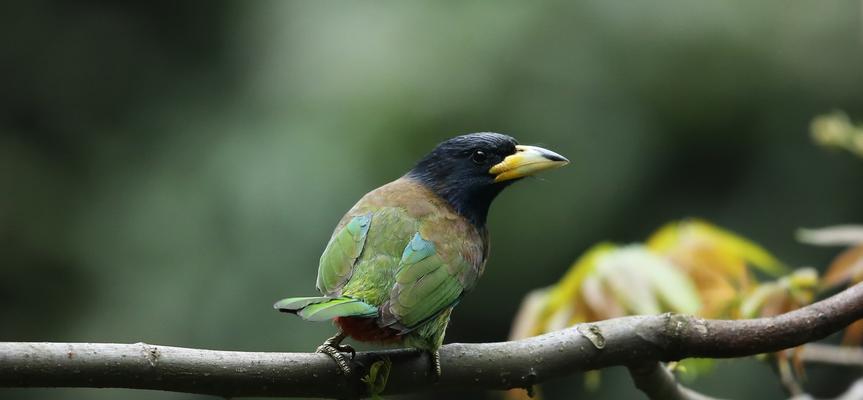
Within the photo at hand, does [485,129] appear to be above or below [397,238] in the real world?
above

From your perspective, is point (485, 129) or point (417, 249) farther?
point (485, 129)

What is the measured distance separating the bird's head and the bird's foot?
0.84 m

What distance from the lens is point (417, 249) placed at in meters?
2.83

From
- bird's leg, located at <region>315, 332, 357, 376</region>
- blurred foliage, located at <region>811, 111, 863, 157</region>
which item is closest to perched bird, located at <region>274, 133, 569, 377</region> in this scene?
bird's leg, located at <region>315, 332, 357, 376</region>

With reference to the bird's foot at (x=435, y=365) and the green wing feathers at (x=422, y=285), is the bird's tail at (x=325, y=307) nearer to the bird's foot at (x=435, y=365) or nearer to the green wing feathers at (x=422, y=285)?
the green wing feathers at (x=422, y=285)

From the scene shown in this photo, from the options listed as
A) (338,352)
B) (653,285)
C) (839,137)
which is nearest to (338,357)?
(338,352)

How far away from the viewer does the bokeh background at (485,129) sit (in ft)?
18.4

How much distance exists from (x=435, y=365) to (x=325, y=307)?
287 mm

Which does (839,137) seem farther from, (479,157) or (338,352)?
(338,352)

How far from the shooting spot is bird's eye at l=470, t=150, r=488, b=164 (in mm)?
3312

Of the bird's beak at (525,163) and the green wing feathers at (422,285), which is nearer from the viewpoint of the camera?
the green wing feathers at (422,285)

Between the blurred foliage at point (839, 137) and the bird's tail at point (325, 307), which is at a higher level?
the blurred foliage at point (839, 137)

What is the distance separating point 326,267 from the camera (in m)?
2.76

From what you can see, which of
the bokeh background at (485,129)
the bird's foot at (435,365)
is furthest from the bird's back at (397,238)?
the bokeh background at (485,129)
